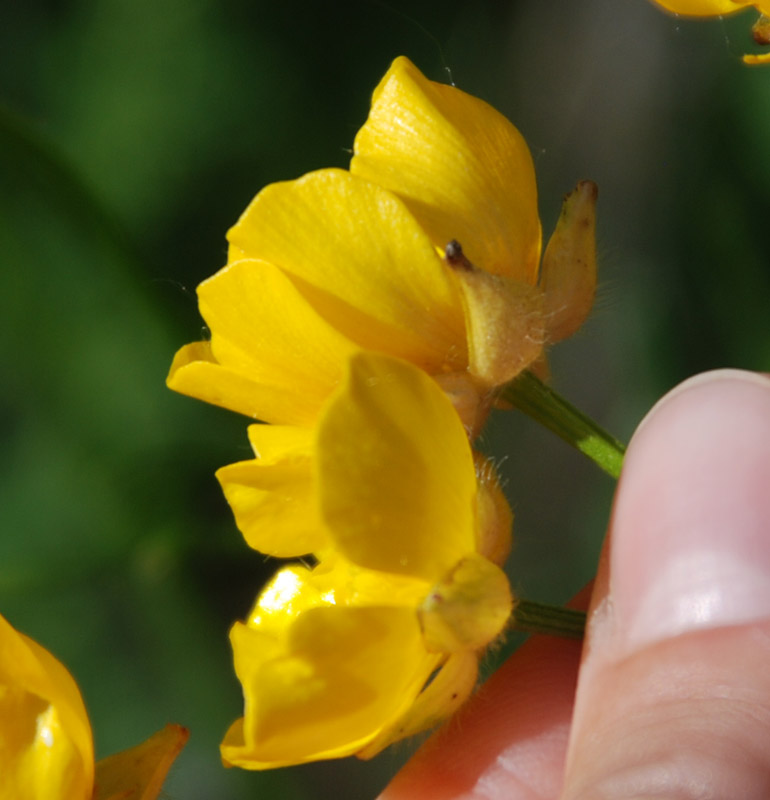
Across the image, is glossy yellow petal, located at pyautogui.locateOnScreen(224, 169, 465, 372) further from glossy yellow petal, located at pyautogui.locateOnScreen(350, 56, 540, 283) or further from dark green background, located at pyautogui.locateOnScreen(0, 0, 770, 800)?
dark green background, located at pyautogui.locateOnScreen(0, 0, 770, 800)

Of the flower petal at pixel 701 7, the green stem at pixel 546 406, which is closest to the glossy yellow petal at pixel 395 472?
the green stem at pixel 546 406

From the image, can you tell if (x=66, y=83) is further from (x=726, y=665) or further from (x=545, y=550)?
(x=726, y=665)

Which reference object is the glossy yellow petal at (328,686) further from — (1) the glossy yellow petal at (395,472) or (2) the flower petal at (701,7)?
(2) the flower petal at (701,7)

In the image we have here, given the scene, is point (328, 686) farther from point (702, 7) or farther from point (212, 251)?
point (212, 251)

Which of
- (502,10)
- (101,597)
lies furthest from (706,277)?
(101,597)

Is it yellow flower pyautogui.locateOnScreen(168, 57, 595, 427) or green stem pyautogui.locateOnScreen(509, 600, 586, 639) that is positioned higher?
yellow flower pyautogui.locateOnScreen(168, 57, 595, 427)

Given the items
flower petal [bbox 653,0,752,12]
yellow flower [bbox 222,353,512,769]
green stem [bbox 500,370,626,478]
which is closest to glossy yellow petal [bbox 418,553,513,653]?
yellow flower [bbox 222,353,512,769]

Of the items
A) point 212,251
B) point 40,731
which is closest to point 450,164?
point 40,731
